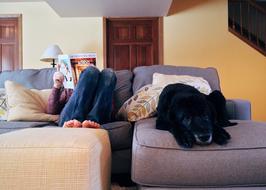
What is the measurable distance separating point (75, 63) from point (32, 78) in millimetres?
547

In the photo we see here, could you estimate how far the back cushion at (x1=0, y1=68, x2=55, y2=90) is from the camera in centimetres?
206

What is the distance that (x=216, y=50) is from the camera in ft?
13.9

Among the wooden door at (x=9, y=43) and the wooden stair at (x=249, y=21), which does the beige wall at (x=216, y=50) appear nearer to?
the wooden stair at (x=249, y=21)

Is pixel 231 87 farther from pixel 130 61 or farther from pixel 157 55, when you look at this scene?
pixel 130 61

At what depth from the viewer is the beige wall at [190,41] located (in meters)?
4.22

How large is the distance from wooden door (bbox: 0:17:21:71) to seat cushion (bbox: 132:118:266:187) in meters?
3.90

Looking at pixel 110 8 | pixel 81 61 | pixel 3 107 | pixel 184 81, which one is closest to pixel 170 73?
pixel 184 81

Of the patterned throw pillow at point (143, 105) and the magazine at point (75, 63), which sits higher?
the magazine at point (75, 63)

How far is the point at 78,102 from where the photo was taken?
56.4 inches

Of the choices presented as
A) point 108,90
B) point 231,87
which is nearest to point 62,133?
point 108,90

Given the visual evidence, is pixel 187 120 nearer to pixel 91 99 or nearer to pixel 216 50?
pixel 91 99

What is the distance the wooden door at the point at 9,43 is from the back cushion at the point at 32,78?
2404mm

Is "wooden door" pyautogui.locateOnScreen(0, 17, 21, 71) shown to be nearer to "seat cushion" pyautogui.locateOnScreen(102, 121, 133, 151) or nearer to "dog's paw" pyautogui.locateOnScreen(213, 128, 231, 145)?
"seat cushion" pyautogui.locateOnScreen(102, 121, 133, 151)

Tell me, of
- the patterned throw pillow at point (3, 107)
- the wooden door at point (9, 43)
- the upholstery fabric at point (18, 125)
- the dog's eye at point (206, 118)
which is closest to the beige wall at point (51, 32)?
Result: the wooden door at point (9, 43)
